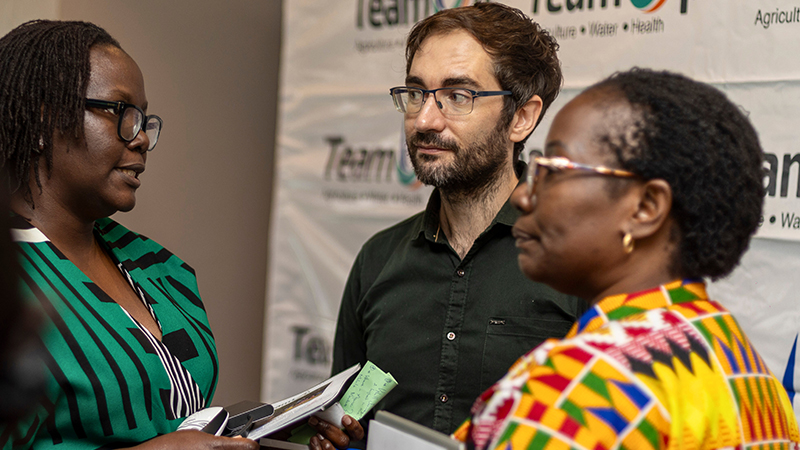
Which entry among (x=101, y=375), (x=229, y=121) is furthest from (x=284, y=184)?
(x=101, y=375)

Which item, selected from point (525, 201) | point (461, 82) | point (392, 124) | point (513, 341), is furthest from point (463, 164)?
point (392, 124)

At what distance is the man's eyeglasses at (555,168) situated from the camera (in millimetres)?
934

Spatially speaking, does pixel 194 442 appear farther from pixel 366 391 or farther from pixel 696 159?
pixel 696 159

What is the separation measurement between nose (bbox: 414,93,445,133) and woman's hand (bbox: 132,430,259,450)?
2.89 ft

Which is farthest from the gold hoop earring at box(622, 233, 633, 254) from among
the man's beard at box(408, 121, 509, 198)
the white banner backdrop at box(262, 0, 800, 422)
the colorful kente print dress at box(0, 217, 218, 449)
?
the white banner backdrop at box(262, 0, 800, 422)

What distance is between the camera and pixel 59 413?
1.34 meters

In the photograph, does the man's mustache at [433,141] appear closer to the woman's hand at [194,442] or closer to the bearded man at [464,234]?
the bearded man at [464,234]

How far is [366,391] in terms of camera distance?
158 cm

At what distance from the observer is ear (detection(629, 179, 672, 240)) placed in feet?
3.06

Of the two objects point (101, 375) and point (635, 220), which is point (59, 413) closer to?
point (101, 375)

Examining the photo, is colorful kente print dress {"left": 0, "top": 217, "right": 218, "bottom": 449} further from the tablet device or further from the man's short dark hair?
the man's short dark hair

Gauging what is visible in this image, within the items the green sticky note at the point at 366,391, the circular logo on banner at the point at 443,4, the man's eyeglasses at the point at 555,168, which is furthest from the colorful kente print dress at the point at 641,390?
the circular logo on banner at the point at 443,4

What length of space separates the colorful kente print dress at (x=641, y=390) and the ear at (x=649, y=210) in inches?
3.5

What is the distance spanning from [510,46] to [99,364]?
128 centimetres
